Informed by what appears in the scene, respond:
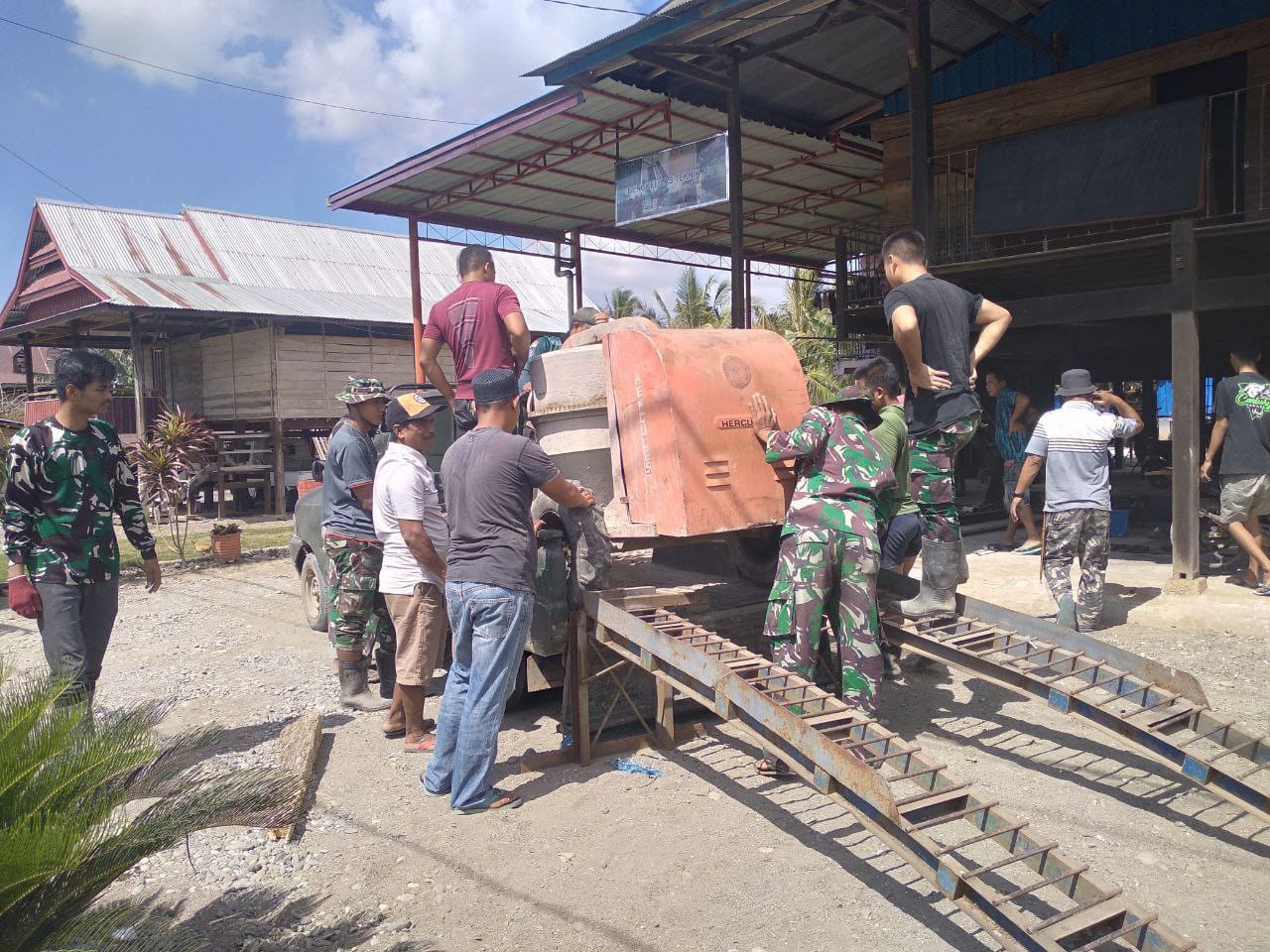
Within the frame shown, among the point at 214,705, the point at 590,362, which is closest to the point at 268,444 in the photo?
the point at 214,705

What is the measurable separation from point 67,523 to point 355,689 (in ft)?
6.75

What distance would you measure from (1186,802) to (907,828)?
198 cm

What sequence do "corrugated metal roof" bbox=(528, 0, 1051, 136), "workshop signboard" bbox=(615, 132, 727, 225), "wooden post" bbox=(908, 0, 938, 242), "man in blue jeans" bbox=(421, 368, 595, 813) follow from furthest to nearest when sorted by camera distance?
"workshop signboard" bbox=(615, 132, 727, 225), "wooden post" bbox=(908, 0, 938, 242), "corrugated metal roof" bbox=(528, 0, 1051, 136), "man in blue jeans" bbox=(421, 368, 595, 813)

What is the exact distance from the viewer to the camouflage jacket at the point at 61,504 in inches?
168

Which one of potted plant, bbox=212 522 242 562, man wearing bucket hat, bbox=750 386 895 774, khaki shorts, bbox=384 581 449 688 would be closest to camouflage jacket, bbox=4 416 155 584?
khaki shorts, bbox=384 581 449 688

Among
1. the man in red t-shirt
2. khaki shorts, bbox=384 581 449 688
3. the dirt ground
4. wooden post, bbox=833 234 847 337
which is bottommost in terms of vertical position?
the dirt ground

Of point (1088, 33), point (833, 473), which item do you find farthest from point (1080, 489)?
point (1088, 33)

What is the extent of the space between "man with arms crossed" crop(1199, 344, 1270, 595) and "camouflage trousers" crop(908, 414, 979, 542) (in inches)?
152

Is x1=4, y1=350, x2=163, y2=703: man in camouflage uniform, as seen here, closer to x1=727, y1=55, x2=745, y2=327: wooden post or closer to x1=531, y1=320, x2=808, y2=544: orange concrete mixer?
x1=531, y1=320, x2=808, y2=544: orange concrete mixer

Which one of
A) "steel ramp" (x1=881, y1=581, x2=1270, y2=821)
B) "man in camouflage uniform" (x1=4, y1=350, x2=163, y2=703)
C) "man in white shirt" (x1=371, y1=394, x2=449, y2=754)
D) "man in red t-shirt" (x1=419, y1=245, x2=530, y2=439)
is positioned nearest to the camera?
"steel ramp" (x1=881, y1=581, x2=1270, y2=821)

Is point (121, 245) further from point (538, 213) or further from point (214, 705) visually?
point (214, 705)

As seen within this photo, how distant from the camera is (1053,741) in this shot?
4738 millimetres

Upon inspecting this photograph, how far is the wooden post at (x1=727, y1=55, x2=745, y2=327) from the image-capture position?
10.5 meters

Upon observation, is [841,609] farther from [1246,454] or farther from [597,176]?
[597,176]
